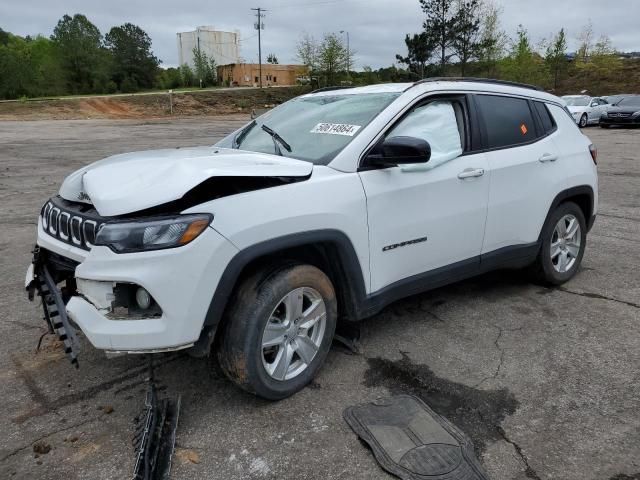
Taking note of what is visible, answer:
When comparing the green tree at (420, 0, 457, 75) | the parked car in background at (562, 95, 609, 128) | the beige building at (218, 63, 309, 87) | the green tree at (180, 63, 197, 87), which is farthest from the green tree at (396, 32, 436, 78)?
the green tree at (180, 63, 197, 87)

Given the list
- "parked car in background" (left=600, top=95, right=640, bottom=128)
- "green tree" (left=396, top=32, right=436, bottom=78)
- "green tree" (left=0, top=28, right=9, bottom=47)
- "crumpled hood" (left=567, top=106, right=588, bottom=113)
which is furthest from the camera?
"green tree" (left=0, top=28, right=9, bottom=47)

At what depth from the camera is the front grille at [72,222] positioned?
108 inches

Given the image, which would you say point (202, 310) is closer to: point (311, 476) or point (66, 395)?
point (311, 476)

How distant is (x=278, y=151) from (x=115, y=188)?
1203mm

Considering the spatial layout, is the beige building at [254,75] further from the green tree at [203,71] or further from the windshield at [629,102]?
the windshield at [629,102]

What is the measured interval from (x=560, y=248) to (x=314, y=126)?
8.53ft

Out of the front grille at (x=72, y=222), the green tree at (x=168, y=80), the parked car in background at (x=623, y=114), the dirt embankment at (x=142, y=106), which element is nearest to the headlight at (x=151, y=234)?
the front grille at (x=72, y=222)

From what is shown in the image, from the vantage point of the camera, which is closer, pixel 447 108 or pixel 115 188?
pixel 115 188

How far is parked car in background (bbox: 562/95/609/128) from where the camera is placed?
83.8 ft

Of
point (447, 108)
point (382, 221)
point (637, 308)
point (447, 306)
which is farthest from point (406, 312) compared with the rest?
point (637, 308)

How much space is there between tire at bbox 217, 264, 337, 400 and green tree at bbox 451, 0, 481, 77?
2076 inches

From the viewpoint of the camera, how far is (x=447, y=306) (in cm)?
447

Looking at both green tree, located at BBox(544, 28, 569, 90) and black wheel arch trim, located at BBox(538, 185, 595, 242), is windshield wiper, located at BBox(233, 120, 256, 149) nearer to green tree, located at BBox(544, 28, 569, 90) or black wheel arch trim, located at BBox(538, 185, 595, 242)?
black wheel arch trim, located at BBox(538, 185, 595, 242)

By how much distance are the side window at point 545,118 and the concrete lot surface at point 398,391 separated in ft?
4.46
